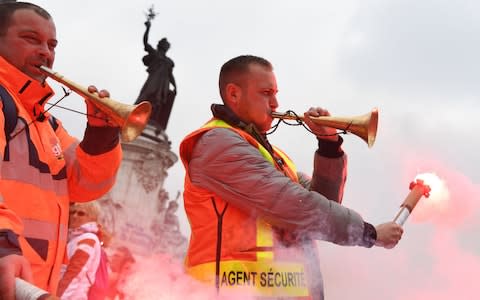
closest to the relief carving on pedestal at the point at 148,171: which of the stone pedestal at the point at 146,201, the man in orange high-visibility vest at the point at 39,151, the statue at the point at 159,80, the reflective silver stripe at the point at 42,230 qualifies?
the stone pedestal at the point at 146,201

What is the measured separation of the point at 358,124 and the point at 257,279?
1.01 meters

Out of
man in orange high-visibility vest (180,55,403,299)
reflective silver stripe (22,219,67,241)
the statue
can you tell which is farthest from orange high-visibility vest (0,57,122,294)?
the statue

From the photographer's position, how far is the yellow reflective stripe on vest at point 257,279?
309 cm

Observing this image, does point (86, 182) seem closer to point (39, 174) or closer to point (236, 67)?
point (39, 174)

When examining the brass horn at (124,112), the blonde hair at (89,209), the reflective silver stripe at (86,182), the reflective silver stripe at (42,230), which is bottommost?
the reflective silver stripe at (42,230)

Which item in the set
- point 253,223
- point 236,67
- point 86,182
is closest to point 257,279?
point 253,223

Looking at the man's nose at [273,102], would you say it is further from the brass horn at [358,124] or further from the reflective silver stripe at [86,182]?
the reflective silver stripe at [86,182]

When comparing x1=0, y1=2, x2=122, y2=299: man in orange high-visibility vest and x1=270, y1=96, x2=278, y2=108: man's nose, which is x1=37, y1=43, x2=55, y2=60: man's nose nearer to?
x1=0, y1=2, x2=122, y2=299: man in orange high-visibility vest

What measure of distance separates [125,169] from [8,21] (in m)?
18.4

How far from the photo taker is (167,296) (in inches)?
130

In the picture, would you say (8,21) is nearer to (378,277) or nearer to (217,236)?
(217,236)

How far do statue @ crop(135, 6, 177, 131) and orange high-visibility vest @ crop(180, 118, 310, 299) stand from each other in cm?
2241

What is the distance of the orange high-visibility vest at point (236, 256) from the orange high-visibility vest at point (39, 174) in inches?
21.4

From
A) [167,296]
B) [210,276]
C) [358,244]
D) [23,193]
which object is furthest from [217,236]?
[23,193]
